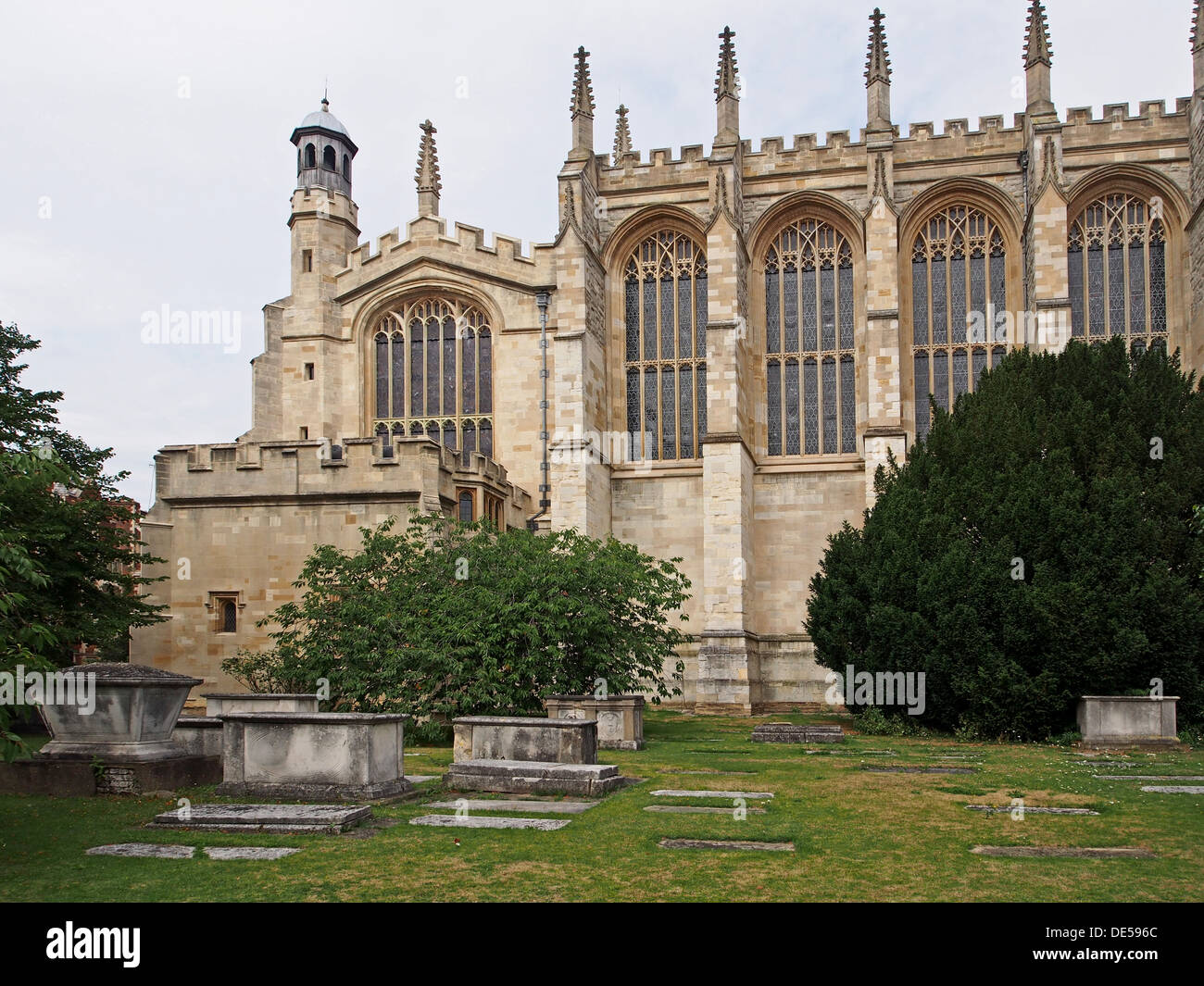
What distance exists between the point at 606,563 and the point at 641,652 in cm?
157

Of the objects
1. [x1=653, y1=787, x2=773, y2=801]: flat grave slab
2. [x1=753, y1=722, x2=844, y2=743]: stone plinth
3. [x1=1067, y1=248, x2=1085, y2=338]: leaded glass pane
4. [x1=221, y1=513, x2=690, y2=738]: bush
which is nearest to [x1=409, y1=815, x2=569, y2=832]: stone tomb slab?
[x1=653, y1=787, x2=773, y2=801]: flat grave slab

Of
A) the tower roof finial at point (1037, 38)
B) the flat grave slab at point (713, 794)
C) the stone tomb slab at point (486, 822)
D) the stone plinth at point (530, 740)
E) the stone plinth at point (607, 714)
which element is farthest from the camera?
the tower roof finial at point (1037, 38)

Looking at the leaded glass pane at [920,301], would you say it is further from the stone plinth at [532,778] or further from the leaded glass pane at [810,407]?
the stone plinth at [532,778]

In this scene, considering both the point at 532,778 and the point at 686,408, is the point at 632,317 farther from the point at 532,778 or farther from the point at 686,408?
the point at 532,778

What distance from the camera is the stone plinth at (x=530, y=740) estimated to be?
12164mm

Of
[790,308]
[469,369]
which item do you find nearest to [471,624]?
[469,369]

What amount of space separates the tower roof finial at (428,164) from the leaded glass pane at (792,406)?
12.7 m

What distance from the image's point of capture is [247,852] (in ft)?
25.9

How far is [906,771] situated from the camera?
523 inches

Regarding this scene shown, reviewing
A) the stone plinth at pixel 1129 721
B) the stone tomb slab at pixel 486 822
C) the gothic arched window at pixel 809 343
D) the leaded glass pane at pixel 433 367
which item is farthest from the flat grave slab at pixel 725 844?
the leaded glass pane at pixel 433 367

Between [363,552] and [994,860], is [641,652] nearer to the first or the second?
[363,552]

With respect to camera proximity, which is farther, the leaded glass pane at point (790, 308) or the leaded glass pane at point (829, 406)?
the leaded glass pane at point (790, 308)

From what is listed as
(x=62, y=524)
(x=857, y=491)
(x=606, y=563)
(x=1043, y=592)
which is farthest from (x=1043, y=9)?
(x=62, y=524)

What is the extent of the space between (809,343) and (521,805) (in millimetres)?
23079
